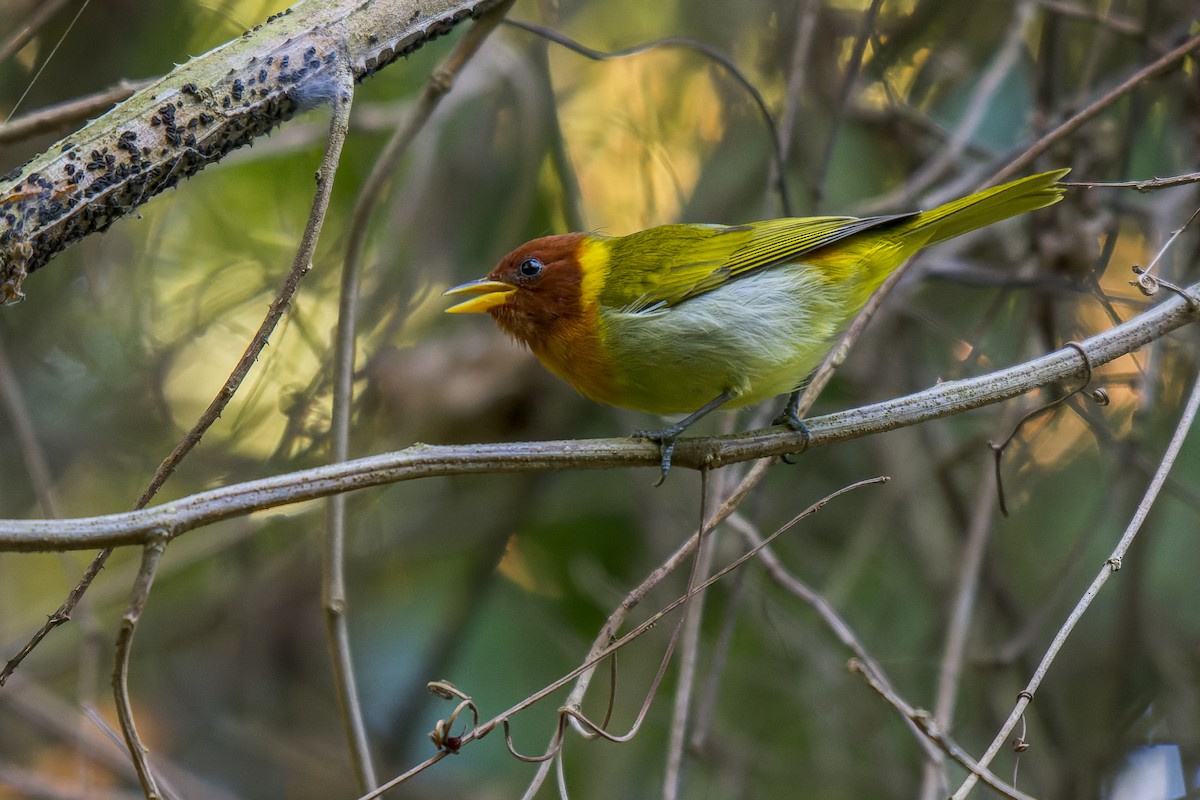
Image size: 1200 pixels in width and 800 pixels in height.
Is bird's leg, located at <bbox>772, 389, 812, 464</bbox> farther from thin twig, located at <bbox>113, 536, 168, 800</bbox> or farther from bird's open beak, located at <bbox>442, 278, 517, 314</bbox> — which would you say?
thin twig, located at <bbox>113, 536, 168, 800</bbox>

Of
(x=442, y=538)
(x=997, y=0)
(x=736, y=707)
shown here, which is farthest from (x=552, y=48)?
(x=736, y=707)

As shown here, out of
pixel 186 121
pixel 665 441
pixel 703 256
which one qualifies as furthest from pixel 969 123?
pixel 186 121

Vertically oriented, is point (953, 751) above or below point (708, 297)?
below

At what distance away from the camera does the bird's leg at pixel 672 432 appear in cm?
257

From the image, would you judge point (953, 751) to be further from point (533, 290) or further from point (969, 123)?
point (969, 123)

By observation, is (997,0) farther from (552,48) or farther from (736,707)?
(736,707)

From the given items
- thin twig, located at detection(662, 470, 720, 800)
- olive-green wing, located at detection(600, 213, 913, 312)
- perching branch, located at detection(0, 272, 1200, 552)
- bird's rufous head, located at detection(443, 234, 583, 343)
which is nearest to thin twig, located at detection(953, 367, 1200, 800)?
perching branch, located at detection(0, 272, 1200, 552)

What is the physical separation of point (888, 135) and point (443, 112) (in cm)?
210

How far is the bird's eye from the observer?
3.52 m

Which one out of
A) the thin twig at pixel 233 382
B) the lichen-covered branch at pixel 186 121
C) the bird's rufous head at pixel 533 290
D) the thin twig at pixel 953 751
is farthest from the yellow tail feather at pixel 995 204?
the thin twig at pixel 233 382

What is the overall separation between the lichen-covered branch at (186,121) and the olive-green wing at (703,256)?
4.27 ft

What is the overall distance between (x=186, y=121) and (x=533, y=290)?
1.61 meters

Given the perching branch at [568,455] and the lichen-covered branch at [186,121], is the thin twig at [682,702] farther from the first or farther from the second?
the lichen-covered branch at [186,121]

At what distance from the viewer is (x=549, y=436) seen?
→ 4.88 meters
